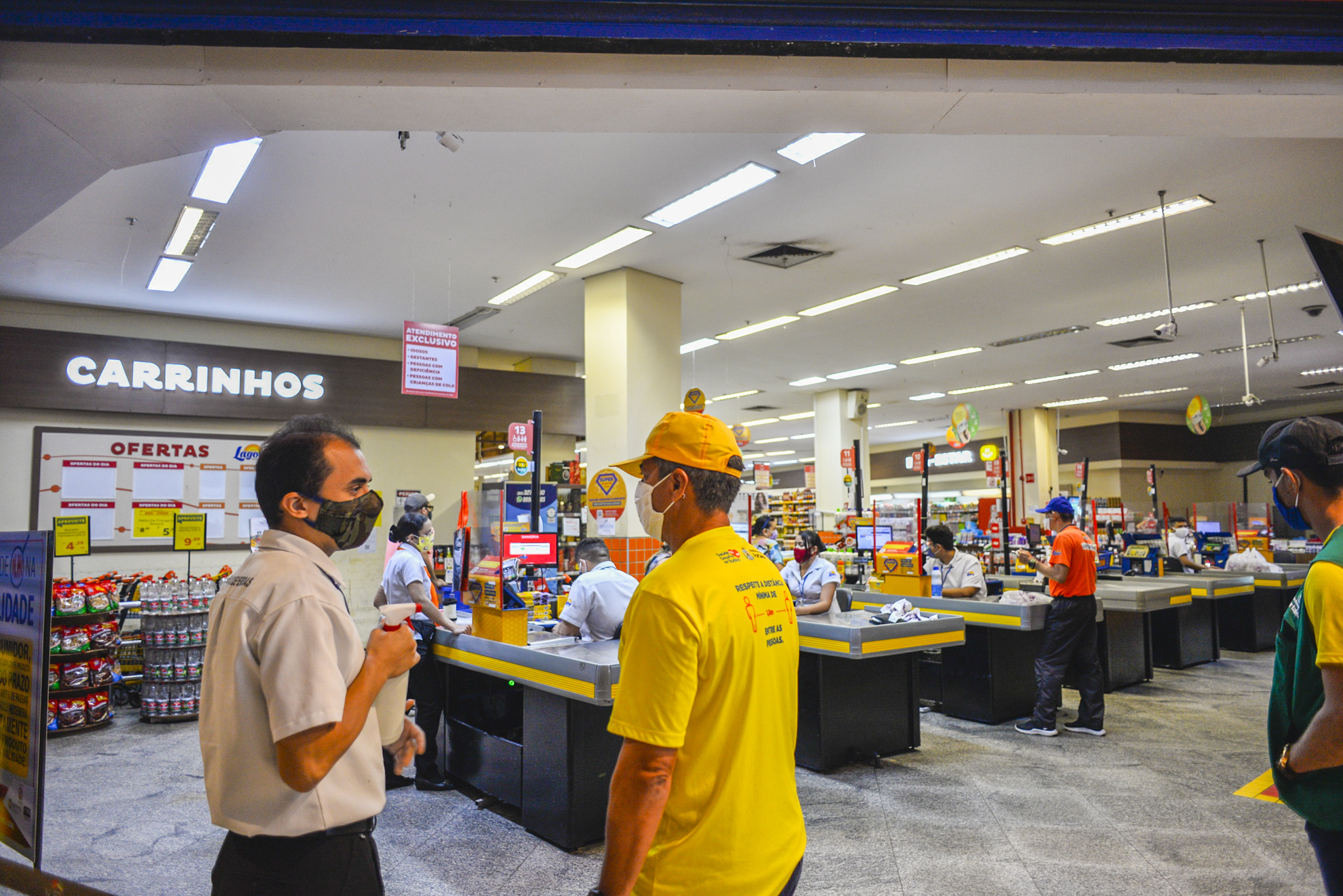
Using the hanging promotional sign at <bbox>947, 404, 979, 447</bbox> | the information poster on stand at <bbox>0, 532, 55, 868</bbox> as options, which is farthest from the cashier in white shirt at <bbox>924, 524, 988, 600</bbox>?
the hanging promotional sign at <bbox>947, 404, 979, 447</bbox>

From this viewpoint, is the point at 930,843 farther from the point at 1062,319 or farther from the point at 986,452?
the point at 1062,319

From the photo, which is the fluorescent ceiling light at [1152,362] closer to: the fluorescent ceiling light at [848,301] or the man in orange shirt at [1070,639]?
the fluorescent ceiling light at [848,301]

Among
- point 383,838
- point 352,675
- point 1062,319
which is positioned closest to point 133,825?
point 383,838

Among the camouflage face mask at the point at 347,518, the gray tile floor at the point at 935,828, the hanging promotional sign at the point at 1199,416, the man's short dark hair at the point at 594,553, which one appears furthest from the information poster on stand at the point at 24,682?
the hanging promotional sign at the point at 1199,416

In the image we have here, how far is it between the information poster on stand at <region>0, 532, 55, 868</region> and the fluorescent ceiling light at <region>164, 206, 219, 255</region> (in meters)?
5.68

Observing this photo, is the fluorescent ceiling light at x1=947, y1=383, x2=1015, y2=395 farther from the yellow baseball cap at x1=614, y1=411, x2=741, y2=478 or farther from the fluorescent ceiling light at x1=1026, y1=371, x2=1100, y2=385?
the yellow baseball cap at x1=614, y1=411, x2=741, y2=478

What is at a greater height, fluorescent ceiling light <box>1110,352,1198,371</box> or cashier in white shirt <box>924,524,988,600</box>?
fluorescent ceiling light <box>1110,352,1198,371</box>

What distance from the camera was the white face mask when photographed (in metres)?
1.83

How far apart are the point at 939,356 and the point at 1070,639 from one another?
7.92 meters

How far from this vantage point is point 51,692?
654 cm

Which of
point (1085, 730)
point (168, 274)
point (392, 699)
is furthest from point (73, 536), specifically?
point (1085, 730)

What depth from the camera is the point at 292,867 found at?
1524mm

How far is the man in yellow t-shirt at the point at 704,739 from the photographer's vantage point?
147 cm

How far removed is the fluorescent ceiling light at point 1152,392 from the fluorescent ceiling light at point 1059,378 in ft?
8.80
